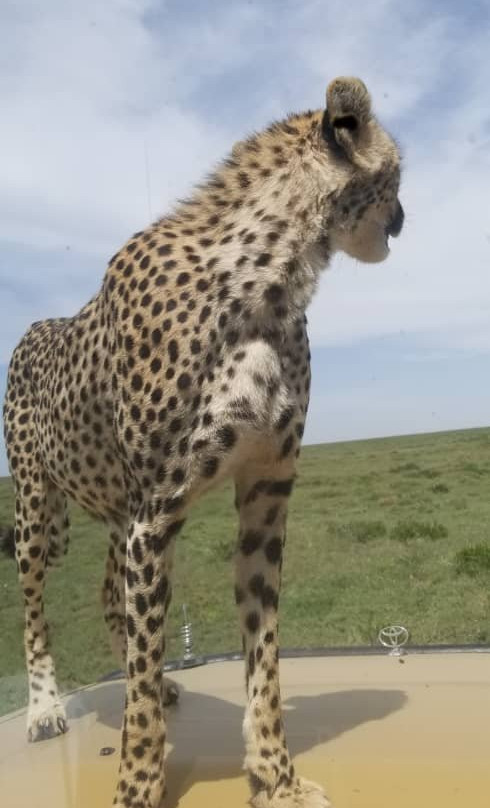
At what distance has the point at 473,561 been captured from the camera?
5273mm

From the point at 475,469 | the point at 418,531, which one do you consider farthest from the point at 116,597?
the point at 475,469

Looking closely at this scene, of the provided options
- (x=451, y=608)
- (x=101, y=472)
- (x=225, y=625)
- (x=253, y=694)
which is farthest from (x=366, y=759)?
(x=451, y=608)

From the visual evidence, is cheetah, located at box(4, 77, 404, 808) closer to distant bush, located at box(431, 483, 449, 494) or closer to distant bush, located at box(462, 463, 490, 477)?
distant bush, located at box(431, 483, 449, 494)

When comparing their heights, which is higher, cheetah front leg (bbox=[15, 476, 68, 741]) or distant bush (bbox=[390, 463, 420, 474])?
distant bush (bbox=[390, 463, 420, 474])

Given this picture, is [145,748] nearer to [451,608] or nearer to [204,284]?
[204,284]

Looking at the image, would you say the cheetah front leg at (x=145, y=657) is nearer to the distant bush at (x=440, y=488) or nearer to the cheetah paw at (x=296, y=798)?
the cheetah paw at (x=296, y=798)

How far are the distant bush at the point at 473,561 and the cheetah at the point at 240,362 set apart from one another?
11.6 ft

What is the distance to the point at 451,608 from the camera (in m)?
4.86

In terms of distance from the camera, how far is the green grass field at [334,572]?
4184 millimetres

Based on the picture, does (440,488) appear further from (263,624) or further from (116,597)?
(263,624)

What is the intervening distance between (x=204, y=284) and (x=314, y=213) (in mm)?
278

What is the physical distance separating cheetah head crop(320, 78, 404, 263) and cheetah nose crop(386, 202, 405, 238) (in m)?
0.05

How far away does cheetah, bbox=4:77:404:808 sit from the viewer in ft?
5.66

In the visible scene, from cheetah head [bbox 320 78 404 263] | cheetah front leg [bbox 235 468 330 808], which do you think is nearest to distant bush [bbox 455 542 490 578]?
cheetah front leg [bbox 235 468 330 808]
